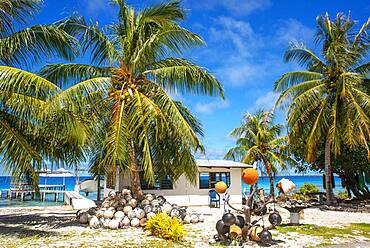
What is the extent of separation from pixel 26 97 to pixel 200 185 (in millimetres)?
11652

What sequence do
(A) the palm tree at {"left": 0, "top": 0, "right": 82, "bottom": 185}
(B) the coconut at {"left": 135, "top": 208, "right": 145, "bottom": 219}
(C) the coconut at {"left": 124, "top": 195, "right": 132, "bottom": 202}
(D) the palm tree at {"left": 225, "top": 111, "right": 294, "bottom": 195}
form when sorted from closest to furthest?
(A) the palm tree at {"left": 0, "top": 0, "right": 82, "bottom": 185}
(B) the coconut at {"left": 135, "top": 208, "right": 145, "bottom": 219}
(C) the coconut at {"left": 124, "top": 195, "right": 132, "bottom": 202}
(D) the palm tree at {"left": 225, "top": 111, "right": 294, "bottom": 195}

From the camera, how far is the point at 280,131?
928 inches

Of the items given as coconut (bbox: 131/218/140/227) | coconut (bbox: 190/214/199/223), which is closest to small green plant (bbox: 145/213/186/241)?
coconut (bbox: 131/218/140/227)

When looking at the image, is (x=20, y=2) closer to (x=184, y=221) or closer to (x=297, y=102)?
(x=184, y=221)

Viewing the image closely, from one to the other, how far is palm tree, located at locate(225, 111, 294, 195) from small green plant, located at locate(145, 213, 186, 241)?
1341cm

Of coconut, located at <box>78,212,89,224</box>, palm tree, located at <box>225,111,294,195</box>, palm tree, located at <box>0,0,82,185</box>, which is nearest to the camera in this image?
palm tree, located at <box>0,0,82,185</box>

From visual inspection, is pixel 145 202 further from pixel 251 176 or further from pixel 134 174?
pixel 251 176

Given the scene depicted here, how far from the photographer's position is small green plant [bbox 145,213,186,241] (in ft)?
27.4

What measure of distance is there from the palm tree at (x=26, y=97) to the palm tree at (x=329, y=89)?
11.5 m

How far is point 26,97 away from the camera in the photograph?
27.0 ft

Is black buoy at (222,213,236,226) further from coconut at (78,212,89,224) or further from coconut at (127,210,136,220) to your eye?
coconut at (78,212,89,224)

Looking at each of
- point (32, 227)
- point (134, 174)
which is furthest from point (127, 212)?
point (32, 227)

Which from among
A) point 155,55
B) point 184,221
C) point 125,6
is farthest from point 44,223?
point 125,6

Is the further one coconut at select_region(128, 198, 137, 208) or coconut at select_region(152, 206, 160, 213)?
coconut at select_region(128, 198, 137, 208)
